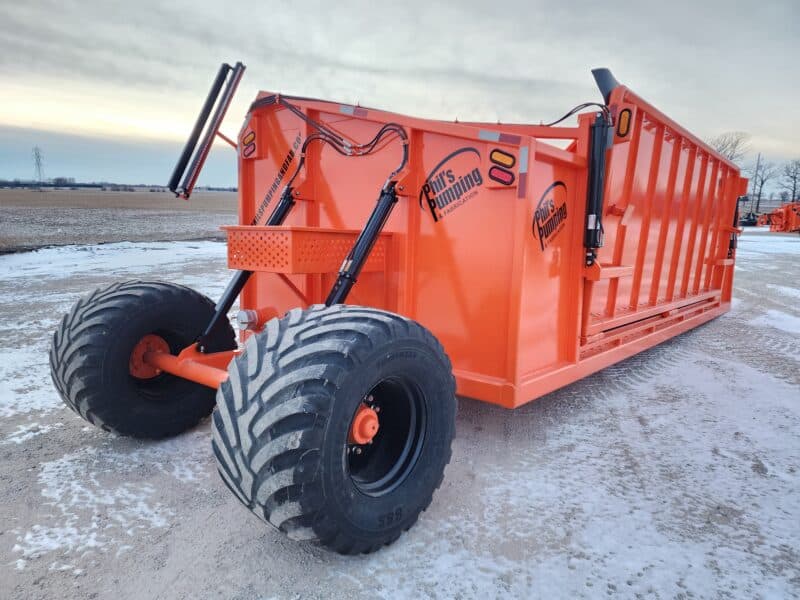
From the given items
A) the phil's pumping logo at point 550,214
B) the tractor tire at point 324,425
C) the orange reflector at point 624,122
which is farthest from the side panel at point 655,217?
the tractor tire at point 324,425

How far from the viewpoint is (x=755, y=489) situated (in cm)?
305

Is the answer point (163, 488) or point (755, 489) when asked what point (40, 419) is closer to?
point (163, 488)

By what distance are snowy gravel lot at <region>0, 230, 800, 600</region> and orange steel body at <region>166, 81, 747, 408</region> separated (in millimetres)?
457

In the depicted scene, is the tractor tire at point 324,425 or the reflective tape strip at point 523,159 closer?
the tractor tire at point 324,425

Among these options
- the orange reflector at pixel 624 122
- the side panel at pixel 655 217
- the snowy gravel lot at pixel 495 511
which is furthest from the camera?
the side panel at pixel 655 217

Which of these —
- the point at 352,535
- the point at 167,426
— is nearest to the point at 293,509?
the point at 352,535

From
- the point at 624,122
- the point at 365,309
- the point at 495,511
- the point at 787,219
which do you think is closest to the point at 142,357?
the point at 365,309

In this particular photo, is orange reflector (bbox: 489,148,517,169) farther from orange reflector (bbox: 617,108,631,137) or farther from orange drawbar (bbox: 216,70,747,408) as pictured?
orange reflector (bbox: 617,108,631,137)

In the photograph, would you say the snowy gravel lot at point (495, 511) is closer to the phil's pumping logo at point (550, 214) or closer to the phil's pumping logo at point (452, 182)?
the phil's pumping logo at point (550, 214)

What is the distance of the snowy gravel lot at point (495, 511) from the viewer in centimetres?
221

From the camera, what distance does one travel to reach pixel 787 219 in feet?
99.5

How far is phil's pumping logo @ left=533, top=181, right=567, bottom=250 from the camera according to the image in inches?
133

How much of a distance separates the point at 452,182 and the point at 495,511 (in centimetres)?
188

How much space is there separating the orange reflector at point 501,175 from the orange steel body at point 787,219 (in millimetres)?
34020
